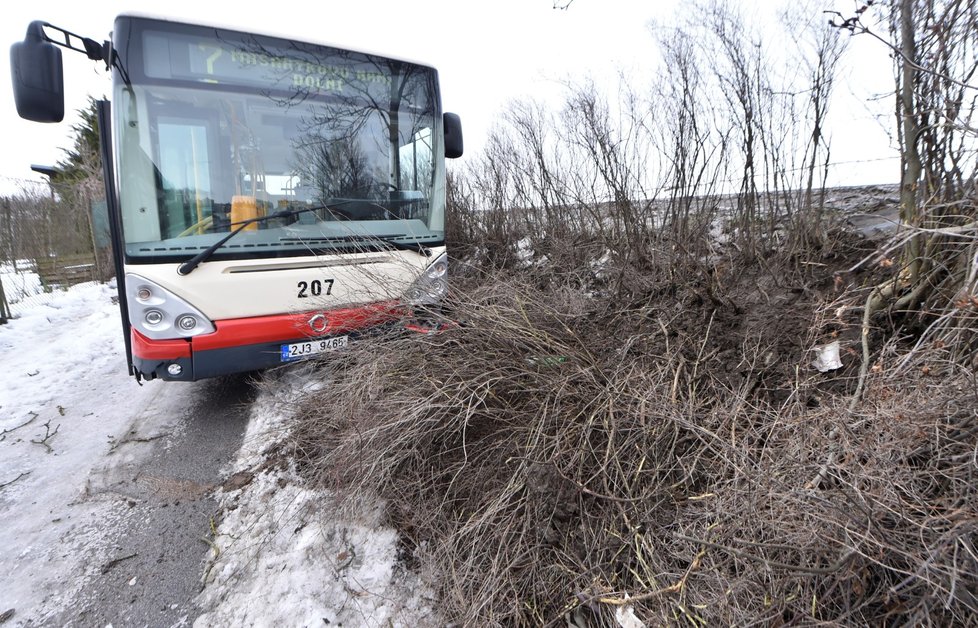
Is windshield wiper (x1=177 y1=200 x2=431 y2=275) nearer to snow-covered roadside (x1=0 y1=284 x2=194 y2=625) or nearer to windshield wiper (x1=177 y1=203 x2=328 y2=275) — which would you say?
windshield wiper (x1=177 y1=203 x2=328 y2=275)

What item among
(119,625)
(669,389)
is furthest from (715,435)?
(119,625)

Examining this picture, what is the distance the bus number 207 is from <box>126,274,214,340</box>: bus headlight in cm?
71

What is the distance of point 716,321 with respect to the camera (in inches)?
113

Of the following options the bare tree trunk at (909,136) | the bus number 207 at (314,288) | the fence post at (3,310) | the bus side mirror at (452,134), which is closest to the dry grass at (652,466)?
the bare tree trunk at (909,136)

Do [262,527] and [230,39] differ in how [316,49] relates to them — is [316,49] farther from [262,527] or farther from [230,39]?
[262,527]

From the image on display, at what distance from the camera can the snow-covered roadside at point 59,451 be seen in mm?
2244

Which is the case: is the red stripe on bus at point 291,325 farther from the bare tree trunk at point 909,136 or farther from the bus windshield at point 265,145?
the bare tree trunk at point 909,136

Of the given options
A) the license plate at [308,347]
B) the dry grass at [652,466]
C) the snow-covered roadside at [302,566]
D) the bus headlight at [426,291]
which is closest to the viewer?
the dry grass at [652,466]

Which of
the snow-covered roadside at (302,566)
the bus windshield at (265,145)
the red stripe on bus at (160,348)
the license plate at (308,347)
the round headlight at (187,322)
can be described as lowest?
the snow-covered roadside at (302,566)

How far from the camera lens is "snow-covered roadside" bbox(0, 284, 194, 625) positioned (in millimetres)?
2244

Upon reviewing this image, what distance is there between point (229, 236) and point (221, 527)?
192 centimetres

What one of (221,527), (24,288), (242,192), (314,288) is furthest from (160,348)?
(24,288)

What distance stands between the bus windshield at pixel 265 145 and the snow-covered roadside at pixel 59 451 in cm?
154

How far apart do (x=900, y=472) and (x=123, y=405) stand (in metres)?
5.42
